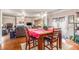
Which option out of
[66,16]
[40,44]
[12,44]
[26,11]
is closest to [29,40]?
[40,44]

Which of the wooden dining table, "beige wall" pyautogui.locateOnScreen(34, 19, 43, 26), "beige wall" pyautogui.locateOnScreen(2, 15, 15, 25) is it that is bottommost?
the wooden dining table

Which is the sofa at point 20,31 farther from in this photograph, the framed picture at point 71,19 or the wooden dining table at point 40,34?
the framed picture at point 71,19

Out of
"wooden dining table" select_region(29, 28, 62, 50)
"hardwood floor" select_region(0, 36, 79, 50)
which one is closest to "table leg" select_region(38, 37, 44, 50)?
"wooden dining table" select_region(29, 28, 62, 50)

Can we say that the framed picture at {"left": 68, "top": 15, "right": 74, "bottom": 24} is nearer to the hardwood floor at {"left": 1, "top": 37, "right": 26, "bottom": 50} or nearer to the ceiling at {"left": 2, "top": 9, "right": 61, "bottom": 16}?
the ceiling at {"left": 2, "top": 9, "right": 61, "bottom": 16}

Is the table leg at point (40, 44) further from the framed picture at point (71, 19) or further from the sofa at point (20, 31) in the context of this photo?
the framed picture at point (71, 19)

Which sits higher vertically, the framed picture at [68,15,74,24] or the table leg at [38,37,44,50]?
the framed picture at [68,15,74,24]

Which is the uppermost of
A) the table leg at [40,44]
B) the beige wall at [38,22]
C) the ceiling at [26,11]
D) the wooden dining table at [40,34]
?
the ceiling at [26,11]

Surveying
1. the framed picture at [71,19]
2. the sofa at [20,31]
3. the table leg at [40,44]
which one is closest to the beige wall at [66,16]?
the framed picture at [71,19]

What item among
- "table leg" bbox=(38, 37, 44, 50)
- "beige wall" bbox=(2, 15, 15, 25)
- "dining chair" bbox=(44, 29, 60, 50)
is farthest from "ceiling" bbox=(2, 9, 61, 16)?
"table leg" bbox=(38, 37, 44, 50)

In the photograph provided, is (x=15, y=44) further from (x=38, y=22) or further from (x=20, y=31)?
(x=38, y=22)

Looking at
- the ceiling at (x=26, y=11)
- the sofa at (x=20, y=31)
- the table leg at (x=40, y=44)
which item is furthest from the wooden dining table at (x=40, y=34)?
the ceiling at (x=26, y=11)

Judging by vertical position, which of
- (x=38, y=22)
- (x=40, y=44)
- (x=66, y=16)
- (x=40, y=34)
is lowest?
(x=40, y=44)

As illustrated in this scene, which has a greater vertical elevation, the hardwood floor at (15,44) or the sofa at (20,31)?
the sofa at (20,31)
